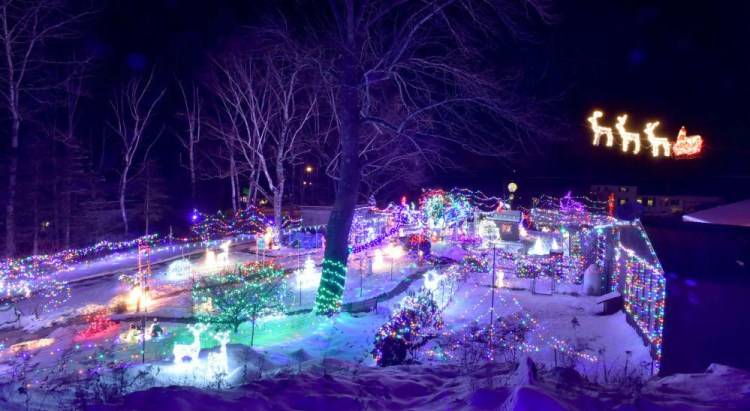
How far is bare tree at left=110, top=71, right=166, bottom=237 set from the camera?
70.4 ft

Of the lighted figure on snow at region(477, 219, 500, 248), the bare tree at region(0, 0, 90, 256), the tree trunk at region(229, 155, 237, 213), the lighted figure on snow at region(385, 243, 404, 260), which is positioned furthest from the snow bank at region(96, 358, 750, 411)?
the tree trunk at region(229, 155, 237, 213)

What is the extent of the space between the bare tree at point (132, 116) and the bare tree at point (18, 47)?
490 centimetres

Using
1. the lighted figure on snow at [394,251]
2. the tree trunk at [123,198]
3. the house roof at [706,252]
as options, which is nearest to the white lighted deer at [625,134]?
the house roof at [706,252]

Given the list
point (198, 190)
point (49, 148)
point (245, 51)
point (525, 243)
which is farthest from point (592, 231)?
point (198, 190)

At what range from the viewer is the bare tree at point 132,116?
21.5 meters

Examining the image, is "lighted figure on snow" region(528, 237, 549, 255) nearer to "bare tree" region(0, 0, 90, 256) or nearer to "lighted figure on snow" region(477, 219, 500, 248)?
"lighted figure on snow" region(477, 219, 500, 248)

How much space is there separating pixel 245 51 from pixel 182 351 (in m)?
14.1

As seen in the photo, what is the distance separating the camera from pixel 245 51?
1761 centimetres

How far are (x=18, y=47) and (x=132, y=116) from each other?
27.2ft

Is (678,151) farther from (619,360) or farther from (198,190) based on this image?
(198,190)

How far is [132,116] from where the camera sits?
79.0 feet

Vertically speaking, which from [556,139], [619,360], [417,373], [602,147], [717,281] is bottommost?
[619,360]

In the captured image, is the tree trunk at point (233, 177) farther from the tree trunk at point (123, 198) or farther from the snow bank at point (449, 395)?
the snow bank at point (449, 395)

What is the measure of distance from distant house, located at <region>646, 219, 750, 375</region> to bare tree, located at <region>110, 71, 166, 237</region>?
22524 millimetres
